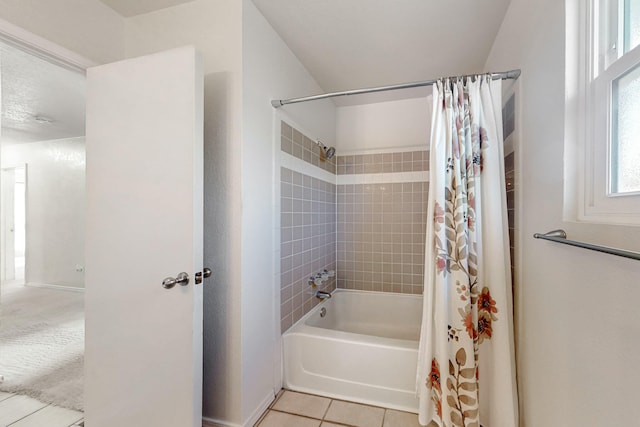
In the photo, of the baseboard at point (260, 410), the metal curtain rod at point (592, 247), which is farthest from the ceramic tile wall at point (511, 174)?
the baseboard at point (260, 410)

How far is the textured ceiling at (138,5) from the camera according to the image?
1501 millimetres

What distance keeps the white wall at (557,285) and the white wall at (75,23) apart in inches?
85.9

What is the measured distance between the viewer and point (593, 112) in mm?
837

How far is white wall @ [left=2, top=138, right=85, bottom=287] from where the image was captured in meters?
4.20

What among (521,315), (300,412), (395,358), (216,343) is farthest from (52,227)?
(521,315)

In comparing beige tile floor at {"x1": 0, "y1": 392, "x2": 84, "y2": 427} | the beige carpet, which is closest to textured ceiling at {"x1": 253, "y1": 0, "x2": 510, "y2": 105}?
beige tile floor at {"x1": 0, "y1": 392, "x2": 84, "y2": 427}

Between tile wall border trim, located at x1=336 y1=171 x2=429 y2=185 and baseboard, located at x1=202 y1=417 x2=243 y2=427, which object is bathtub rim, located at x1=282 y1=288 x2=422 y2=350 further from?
tile wall border trim, located at x1=336 y1=171 x2=429 y2=185

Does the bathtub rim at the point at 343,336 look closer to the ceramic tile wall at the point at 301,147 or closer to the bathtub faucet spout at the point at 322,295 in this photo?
the bathtub faucet spout at the point at 322,295

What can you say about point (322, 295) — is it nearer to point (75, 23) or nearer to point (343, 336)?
point (343, 336)

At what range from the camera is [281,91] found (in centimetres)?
182

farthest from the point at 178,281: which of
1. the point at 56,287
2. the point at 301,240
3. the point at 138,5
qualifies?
the point at 56,287

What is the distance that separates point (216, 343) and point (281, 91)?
163 cm

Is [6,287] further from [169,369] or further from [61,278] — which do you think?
[169,369]

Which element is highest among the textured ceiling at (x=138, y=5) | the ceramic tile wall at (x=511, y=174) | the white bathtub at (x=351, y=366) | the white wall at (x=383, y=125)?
the textured ceiling at (x=138, y=5)
